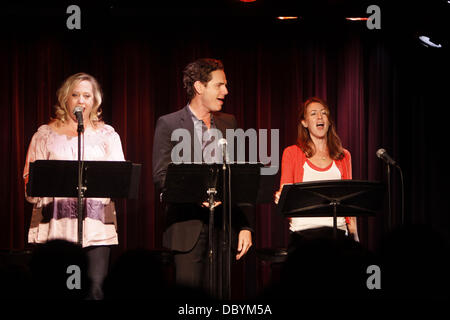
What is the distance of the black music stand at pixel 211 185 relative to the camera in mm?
3717

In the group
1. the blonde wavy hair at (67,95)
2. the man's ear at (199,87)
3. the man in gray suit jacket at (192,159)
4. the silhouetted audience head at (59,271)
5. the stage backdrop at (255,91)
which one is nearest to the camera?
the silhouetted audience head at (59,271)

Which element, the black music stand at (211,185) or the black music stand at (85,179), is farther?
the black music stand at (85,179)

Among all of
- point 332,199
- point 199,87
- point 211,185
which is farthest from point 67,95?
point 332,199

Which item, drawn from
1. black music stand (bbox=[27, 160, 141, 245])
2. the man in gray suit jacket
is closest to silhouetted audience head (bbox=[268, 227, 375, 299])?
the man in gray suit jacket

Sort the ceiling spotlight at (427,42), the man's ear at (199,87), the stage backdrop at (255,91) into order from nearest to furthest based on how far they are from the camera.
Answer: the man's ear at (199,87) → the ceiling spotlight at (427,42) → the stage backdrop at (255,91)

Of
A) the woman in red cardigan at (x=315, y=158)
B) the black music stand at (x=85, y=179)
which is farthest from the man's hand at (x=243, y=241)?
the black music stand at (x=85, y=179)

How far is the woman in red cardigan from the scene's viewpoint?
4.81m

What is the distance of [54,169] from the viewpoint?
13.3ft

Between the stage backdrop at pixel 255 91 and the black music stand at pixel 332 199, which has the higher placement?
the stage backdrop at pixel 255 91

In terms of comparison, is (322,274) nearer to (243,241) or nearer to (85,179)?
(243,241)

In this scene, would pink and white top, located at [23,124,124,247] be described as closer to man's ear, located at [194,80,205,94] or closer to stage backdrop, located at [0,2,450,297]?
man's ear, located at [194,80,205,94]

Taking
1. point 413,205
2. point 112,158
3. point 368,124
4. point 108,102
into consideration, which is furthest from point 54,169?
point 413,205

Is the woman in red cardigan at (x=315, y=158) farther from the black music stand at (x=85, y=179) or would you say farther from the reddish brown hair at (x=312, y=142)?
the black music stand at (x=85, y=179)

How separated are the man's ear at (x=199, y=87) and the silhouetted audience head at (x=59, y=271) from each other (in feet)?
7.85
